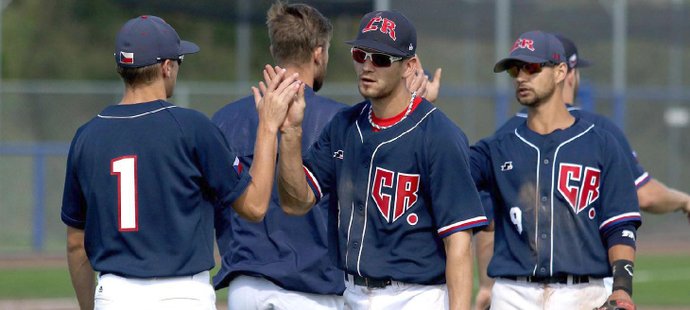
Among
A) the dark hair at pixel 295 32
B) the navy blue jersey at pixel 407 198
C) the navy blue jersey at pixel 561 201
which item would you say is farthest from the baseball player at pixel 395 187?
the navy blue jersey at pixel 561 201

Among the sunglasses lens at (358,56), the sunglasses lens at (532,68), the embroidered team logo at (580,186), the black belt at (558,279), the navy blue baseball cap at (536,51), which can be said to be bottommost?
the black belt at (558,279)

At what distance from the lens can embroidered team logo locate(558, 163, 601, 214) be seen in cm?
612

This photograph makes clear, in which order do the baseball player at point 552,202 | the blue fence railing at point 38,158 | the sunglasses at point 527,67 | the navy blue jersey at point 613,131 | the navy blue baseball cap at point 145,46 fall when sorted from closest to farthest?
the navy blue baseball cap at point 145,46 < the baseball player at point 552,202 < the sunglasses at point 527,67 < the navy blue jersey at point 613,131 < the blue fence railing at point 38,158

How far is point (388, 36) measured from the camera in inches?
213

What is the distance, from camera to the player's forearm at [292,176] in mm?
5414

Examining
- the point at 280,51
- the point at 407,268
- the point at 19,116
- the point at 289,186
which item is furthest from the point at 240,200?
the point at 19,116

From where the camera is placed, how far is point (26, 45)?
2742 centimetres

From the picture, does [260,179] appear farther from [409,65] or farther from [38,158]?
[38,158]

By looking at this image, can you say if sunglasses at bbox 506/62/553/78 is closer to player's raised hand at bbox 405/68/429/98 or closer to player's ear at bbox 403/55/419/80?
player's raised hand at bbox 405/68/429/98

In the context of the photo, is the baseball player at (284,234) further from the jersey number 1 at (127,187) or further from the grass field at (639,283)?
the grass field at (639,283)

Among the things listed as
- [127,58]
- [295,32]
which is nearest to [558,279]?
[295,32]

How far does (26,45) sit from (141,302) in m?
23.6

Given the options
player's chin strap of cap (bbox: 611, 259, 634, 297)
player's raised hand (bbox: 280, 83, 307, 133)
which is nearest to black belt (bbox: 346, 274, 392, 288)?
player's raised hand (bbox: 280, 83, 307, 133)

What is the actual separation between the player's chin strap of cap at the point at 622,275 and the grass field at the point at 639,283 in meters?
7.23
